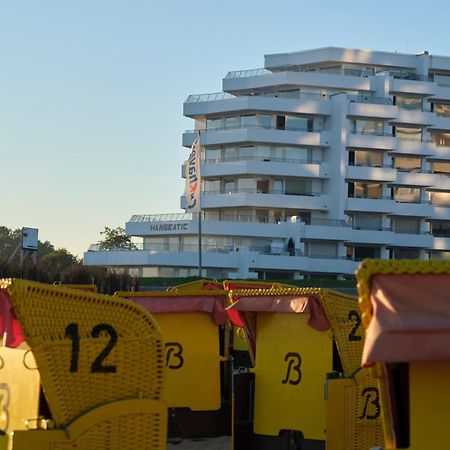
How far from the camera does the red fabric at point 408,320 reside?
593cm

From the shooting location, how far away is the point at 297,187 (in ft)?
272

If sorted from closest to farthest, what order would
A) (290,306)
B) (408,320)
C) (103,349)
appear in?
(408,320) < (103,349) < (290,306)

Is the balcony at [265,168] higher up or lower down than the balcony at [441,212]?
higher up

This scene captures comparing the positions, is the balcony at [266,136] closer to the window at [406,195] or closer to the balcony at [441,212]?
the window at [406,195]

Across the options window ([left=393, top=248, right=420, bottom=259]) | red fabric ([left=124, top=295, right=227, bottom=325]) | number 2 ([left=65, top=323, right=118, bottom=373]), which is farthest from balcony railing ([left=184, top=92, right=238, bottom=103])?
number 2 ([left=65, top=323, right=118, bottom=373])

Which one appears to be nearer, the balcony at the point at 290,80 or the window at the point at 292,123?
the window at the point at 292,123

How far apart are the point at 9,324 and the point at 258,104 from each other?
73060mm

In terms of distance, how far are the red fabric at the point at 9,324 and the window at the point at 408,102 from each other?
267 ft

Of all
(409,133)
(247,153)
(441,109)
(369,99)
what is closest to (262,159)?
(247,153)

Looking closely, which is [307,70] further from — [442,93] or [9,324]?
[9,324]

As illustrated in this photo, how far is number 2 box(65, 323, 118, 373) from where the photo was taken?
8.21 metres

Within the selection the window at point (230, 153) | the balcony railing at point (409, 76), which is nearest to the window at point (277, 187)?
the window at point (230, 153)

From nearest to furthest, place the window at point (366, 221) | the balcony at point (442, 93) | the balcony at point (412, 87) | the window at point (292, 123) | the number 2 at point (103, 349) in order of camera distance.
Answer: the number 2 at point (103, 349) → the window at point (292, 123) → the window at point (366, 221) → the balcony at point (412, 87) → the balcony at point (442, 93)

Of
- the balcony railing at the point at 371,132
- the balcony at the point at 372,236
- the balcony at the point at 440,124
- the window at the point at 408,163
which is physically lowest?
the balcony at the point at 372,236
